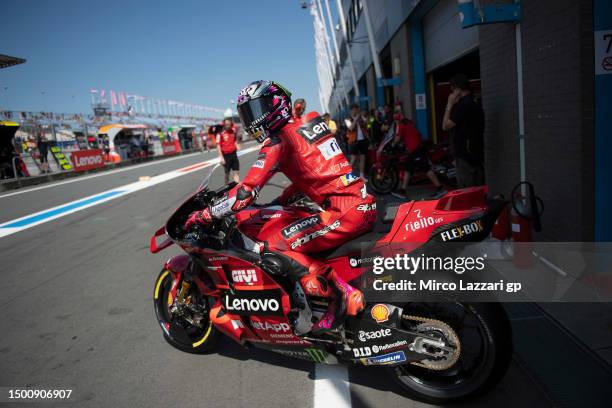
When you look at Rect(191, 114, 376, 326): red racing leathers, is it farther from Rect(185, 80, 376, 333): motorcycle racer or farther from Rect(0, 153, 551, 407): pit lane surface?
Rect(0, 153, 551, 407): pit lane surface

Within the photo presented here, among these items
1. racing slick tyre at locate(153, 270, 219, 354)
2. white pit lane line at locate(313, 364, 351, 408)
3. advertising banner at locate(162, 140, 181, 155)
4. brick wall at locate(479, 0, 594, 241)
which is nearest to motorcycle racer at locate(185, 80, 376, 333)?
white pit lane line at locate(313, 364, 351, 408)

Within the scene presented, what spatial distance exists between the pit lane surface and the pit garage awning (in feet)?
61.6

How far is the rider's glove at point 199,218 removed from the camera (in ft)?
9.90

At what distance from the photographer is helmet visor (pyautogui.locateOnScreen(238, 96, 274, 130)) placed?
10.0ft

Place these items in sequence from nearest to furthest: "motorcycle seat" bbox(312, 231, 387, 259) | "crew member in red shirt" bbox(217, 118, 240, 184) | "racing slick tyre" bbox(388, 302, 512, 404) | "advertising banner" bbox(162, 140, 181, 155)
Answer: "racing slick tyre" bbox(388, 302, 512, 404) → "motorcycle seat" bbox(312, 231, 387, 259) → "crew member in red shirt" bbox(217, 118, 240, 184) → "advertising banner" bbox(162, 140, 181, 155)

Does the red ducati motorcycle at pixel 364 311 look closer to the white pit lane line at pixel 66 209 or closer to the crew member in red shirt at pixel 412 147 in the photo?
the crew member in red shirt at pixel 412 147

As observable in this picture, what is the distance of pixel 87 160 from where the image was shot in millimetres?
24953

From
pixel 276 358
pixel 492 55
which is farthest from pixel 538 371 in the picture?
pixel 492 55

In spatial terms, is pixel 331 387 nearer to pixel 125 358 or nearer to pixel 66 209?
pixel 125 358

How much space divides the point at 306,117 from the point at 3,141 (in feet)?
75.3

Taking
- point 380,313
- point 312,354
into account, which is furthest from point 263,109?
point 312,354

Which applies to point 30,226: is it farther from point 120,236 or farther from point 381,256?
point 381,256

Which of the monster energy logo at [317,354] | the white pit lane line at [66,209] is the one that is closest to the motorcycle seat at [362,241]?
the monster energy logo at [317,354]

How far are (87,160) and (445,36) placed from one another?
2098 cm
